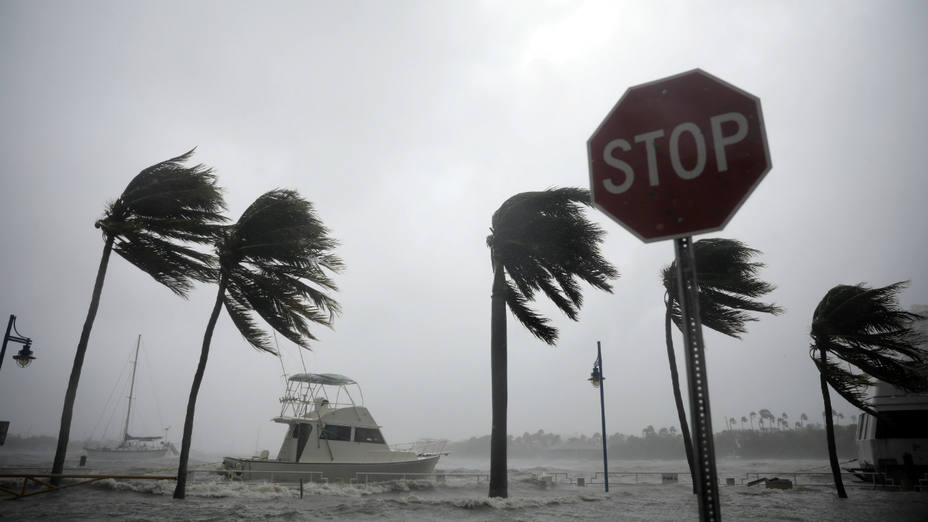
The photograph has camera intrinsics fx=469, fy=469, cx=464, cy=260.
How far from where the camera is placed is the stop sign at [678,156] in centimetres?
245

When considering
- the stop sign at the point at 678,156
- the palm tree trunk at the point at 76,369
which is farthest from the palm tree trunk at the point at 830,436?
the palm tree trunk at the point at 76,369

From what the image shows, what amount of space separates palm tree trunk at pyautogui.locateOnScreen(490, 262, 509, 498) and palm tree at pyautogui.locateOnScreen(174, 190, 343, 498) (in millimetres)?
5189

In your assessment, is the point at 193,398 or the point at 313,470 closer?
the point at 193,398

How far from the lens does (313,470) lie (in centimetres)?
2127

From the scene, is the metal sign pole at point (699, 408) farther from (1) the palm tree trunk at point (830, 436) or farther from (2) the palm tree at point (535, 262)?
(1) the palm tree trunk at point (830, 436)

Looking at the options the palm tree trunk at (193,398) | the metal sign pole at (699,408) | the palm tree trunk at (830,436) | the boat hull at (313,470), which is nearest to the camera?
the metal sign pole at (699,408)

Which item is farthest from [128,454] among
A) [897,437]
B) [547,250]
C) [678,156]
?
[678,156]

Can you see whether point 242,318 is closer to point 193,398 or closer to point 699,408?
point 193,398

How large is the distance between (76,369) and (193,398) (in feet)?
10.6

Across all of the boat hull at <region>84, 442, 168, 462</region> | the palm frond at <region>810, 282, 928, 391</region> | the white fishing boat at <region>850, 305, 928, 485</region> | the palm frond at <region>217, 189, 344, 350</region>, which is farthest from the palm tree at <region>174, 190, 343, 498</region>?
the boat hull at <region>84, 442, 168, 462</region>

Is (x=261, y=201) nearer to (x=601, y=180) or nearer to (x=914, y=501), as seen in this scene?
(x=601, y=180)

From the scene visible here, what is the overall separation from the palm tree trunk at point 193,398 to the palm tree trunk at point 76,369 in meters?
2.92

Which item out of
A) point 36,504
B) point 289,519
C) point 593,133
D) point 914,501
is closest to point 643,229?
point 593,133

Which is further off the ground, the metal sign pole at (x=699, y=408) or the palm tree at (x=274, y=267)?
the palm tree at (x=274, y=267)
